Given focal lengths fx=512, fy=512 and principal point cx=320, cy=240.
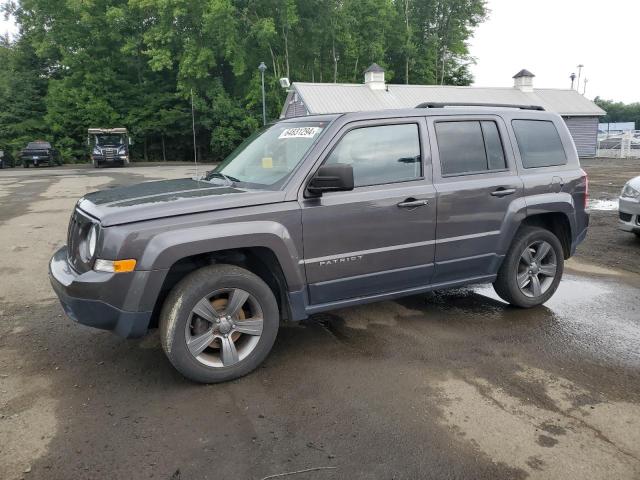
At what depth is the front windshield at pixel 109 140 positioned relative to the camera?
33875mm

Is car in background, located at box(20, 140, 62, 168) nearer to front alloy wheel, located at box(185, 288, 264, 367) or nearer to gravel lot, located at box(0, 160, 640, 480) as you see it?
gravel lot, located at box(0, 160, 640, 480)

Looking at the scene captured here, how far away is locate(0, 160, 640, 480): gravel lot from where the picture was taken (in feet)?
8.92

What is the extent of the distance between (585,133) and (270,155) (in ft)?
124

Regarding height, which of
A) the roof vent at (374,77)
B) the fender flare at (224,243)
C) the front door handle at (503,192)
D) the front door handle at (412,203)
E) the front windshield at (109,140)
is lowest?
the fender flare at (224,243)

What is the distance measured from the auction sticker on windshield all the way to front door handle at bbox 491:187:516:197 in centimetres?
170

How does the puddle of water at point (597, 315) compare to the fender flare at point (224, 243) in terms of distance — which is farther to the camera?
the puddle of water at point (597, 315)

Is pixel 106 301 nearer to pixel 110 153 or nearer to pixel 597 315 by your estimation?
pixel 597 315

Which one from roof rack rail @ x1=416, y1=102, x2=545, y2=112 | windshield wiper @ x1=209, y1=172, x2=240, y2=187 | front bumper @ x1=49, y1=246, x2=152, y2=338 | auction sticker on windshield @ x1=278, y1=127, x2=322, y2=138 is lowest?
front bumper @ x1=49, y1=246, x2=152, y2=338

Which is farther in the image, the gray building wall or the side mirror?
the gray building wall

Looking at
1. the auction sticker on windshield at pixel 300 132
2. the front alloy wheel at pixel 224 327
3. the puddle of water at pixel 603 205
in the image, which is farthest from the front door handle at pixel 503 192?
the puddle of water at pixel 603 205

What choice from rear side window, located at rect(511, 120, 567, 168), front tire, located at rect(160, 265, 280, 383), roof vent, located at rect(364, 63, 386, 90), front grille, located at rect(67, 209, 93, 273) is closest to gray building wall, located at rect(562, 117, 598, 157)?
roof vent, located at rect(364, 63, 386, 90)

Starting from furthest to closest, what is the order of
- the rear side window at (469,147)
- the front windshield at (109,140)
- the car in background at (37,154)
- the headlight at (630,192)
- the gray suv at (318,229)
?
1. the car in background at (37,154)
2. the front windshield at (109,140)
3. the headlight at (630,192)
4. the rear side window at (469,147)
5. the gray suv at (318,229)

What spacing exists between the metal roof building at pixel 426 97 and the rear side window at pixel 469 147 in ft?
64.9

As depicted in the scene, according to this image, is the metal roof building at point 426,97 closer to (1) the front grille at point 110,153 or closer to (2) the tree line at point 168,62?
(2) the tree line at point 168,62
